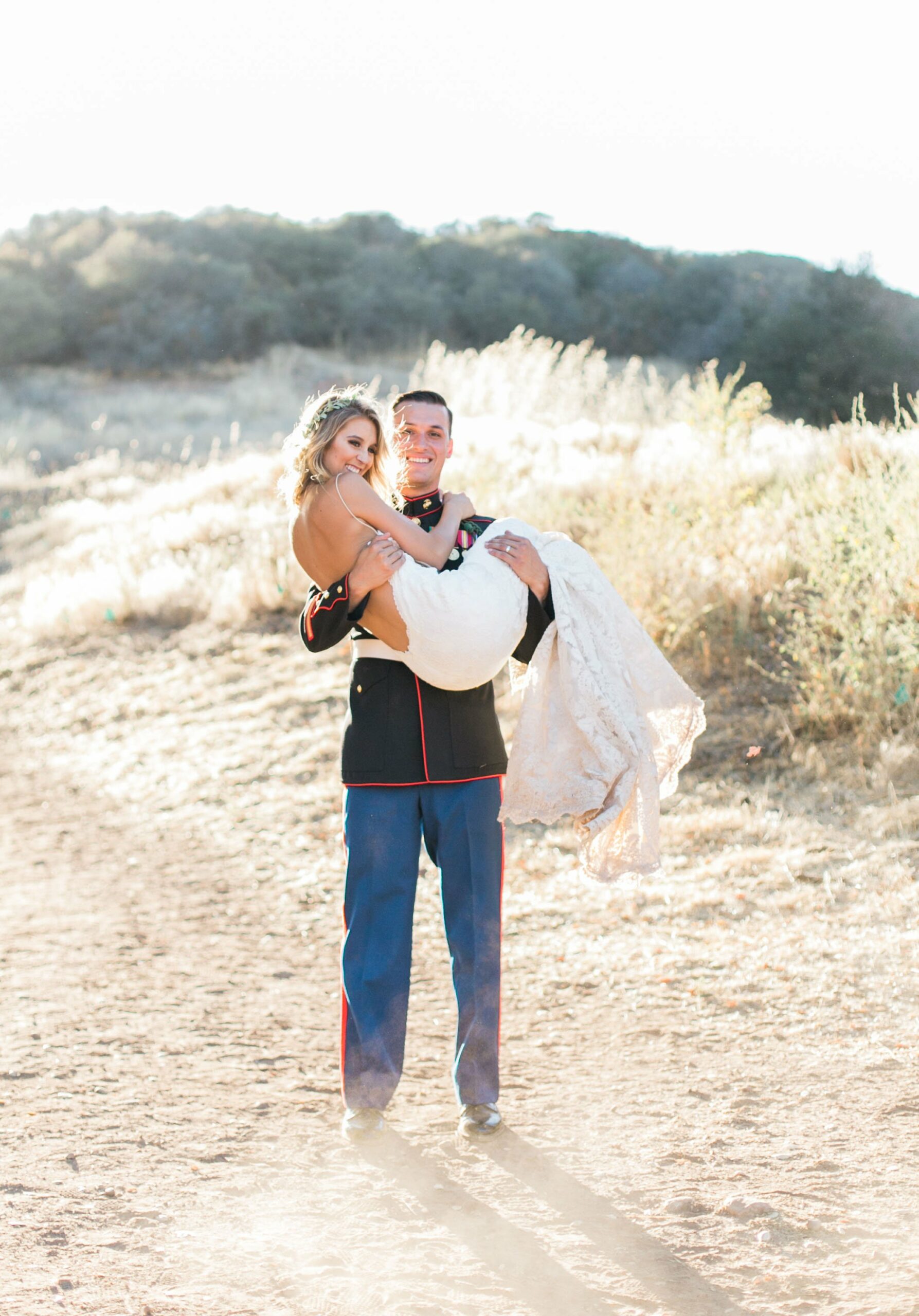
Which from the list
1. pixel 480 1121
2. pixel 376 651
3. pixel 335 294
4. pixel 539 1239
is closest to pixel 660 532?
pixel 376 651

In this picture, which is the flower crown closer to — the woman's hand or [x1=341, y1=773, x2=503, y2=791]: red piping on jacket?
→ the woman's hand

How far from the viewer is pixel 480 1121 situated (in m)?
3.47

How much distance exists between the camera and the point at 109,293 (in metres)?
39.3

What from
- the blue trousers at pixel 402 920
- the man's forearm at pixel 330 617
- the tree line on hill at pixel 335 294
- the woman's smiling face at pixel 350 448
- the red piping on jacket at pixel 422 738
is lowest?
the blue trousers at pixel 402 920

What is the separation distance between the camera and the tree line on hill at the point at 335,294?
3731cm

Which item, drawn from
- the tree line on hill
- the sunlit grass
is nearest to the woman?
the sunlit grass

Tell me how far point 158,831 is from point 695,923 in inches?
137

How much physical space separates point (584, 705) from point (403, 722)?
516mm

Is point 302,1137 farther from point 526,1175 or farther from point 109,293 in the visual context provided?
point 109,293

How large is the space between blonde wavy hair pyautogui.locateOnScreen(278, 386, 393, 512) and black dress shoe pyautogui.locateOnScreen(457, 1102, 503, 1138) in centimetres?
171

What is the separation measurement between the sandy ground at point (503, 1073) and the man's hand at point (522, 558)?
155 centimetres

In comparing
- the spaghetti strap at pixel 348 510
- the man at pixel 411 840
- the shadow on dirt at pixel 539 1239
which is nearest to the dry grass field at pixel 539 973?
the shadow on dirt at pixel 539 1239

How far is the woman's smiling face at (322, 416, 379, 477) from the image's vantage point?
3314 mm

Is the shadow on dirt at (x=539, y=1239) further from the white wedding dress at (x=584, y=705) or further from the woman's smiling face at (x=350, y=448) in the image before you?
the woman's smiling face at (x=350, y=448)
